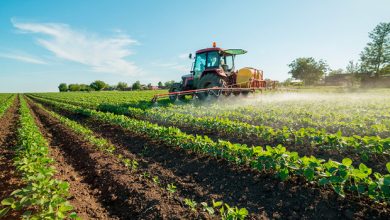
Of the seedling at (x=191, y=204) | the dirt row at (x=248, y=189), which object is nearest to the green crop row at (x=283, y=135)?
the dirt row at (x=248, y=189)

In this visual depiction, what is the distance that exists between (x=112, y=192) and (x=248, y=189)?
2146mm

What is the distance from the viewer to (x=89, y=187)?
3.98 metres

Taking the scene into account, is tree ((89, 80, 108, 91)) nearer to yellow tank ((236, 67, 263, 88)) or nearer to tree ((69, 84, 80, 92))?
tree ((69, 84, 80, 92))

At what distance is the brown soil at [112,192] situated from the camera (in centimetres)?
305

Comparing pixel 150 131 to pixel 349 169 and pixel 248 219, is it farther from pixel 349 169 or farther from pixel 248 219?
pixel 349 169

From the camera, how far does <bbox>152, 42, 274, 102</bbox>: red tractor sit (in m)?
11.1

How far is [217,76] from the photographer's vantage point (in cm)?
1118

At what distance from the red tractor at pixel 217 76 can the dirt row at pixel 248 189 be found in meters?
6.22

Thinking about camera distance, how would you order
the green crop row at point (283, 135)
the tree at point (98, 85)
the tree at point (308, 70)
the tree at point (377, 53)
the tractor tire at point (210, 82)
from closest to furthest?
the green crop row at point (283, 135) < the tractor tire at point (210, 82) < the tree at point (377, 53) < the tree at point (308, 70) < the tree at point (98, 85)

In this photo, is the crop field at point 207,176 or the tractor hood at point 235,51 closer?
the crop field at point 207,176

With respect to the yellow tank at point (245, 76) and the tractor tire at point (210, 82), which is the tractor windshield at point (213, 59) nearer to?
the tractor tire at point (210, 82)

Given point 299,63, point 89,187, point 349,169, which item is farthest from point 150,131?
point 299,63

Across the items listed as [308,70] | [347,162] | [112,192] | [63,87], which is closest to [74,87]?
[63,87]

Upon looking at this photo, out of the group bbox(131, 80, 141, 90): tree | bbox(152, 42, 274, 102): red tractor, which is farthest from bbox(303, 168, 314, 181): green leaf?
bbox(131, 80, 141, 90): tree
